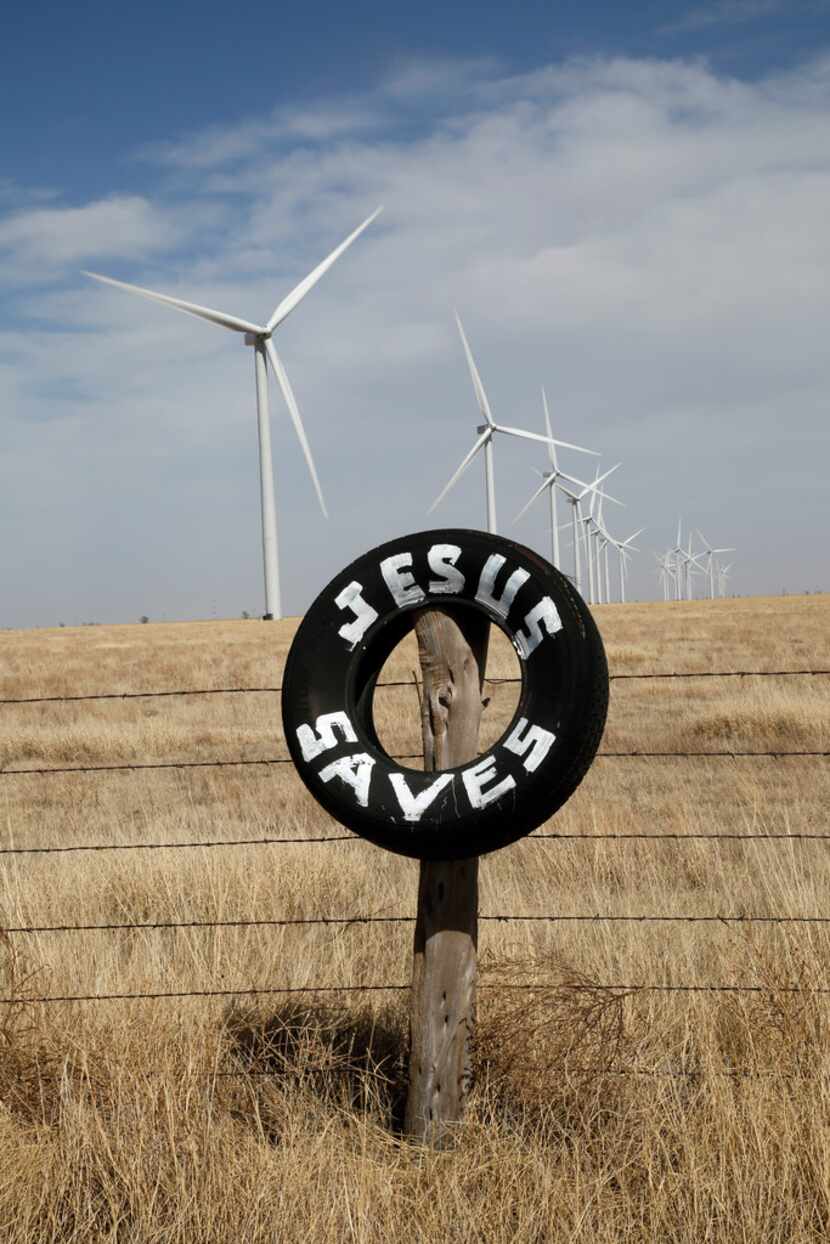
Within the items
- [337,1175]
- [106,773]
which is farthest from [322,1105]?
[106,773]

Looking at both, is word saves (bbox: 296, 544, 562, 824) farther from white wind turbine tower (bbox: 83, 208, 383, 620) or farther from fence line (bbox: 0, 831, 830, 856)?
white wind turbine tower (bbox: 83, 208, 383, 620)

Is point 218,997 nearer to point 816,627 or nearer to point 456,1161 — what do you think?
point 456,1161

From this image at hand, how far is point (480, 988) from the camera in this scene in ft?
12.3

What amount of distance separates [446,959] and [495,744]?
2.04ft

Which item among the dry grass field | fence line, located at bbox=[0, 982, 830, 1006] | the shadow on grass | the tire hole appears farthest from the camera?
the tire hole

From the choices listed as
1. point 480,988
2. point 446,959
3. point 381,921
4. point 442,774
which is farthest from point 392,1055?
point 381,921

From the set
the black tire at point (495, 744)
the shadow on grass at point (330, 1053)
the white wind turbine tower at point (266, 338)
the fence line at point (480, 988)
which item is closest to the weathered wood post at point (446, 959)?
the black tire at point (495, 744)

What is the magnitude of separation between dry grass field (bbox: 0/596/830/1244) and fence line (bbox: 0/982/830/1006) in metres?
0.02

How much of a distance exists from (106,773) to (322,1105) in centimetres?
920

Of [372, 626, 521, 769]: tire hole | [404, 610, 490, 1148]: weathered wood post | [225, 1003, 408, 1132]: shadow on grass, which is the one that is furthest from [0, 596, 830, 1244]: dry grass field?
[372, 626, 521, 769]: tire hole

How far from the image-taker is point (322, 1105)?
345 cm

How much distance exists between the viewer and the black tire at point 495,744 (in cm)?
318

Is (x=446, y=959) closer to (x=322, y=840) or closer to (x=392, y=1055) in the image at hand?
(x=392, y=1055)

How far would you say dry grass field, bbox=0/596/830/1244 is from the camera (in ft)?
9.46
